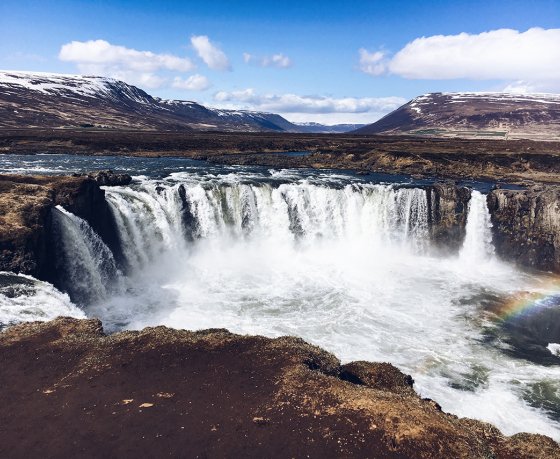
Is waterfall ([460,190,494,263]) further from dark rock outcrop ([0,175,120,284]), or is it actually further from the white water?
the white water

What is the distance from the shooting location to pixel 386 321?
27469 millimetres

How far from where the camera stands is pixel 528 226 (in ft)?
134

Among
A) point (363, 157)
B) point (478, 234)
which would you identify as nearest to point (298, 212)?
point (478, 234)

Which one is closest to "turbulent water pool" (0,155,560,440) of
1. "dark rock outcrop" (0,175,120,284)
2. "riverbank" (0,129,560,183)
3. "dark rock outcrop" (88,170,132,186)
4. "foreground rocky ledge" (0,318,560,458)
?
"dark rock outcrop" (0,175,120,284)

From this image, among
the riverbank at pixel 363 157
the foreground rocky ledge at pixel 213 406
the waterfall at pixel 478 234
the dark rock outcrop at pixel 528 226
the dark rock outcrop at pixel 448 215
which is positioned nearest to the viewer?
the foreground rocky ledge at pixel 213 406

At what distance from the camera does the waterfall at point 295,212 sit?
131 feet

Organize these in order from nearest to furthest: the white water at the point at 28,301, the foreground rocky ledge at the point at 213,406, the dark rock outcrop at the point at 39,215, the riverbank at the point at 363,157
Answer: the foreground rocky ledge at the point at 213,406, the white water at the point at 28,301, the dark rock outcrop at the point at 39,215, the riverbank at the point at 363,157

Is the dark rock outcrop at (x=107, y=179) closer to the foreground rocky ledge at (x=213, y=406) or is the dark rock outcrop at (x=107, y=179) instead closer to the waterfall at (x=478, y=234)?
the foreground rocky ledge at (x=213, y=406)

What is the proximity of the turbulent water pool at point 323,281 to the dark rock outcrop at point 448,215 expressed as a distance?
812 mm

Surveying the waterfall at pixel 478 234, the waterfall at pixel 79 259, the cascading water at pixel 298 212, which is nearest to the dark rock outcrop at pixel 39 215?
the waterfall at pixel 79 259

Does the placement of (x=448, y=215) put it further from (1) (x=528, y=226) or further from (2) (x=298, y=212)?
(2) (x=298, y=212)

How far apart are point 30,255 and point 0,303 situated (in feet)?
18.2

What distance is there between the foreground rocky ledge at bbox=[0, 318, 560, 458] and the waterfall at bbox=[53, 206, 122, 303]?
473 inches

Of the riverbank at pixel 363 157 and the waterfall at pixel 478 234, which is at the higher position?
the riverbank at pixel 363 157
